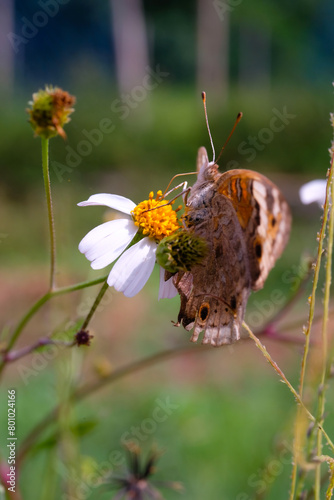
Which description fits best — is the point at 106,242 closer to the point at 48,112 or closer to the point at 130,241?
the point at 130,241

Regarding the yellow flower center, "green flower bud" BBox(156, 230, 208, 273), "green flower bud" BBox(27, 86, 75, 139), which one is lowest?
"green flower bud" BBox(156, 230, 208, 273)

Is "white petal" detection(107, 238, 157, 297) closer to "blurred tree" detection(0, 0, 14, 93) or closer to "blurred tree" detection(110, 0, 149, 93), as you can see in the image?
"blurred tree" detection(0, 0, 14, 93)

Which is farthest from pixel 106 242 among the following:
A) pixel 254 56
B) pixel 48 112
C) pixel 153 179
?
pixel 254 56

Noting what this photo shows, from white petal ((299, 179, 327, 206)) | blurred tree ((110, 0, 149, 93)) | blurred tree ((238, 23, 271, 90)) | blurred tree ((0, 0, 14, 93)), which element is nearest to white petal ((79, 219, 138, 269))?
white petal ((299, 179, 327, 206))

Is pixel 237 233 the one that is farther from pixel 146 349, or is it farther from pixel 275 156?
pixel 275 156

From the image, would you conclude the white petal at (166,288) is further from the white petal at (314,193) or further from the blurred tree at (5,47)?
the blurred tree at (5,47)

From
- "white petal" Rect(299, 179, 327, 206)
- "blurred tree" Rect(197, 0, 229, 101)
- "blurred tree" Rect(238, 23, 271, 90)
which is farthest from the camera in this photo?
"blurred tree" Rect(238, 23, 271, 90)

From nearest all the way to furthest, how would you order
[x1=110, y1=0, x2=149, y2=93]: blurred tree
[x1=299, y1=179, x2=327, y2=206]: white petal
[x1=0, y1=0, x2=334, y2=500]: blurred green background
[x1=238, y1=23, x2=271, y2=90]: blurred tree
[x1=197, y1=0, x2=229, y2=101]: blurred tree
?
[x1=299, y1=179, x2=327, y2=206]: white petal, [x1=0, y1=0, x2=334, y2=500]: blurred green background, [x1=110, y1=0, x2=149, y2=93]: blurred tree, [x1=197, y1=0, x2=229, y2=101]: blurred tree, [x1=238, y1=23, x2=271, y2=90]: blurred tree
